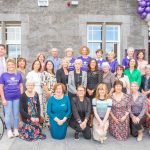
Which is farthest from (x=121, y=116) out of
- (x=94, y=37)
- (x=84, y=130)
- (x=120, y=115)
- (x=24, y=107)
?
(x=94, y=37)

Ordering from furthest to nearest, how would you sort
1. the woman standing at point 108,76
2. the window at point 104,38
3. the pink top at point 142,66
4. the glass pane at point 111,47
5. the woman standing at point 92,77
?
1. the glass pane at point 111,47
2. the window at point 104,38
3. the pink top at point 142,66
4. the woman standing at point 108,76
5. the woman standing at point 92,77

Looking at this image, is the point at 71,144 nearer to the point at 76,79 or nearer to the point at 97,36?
the point at 76,79

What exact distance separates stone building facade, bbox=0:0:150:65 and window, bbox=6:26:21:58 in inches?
1.3

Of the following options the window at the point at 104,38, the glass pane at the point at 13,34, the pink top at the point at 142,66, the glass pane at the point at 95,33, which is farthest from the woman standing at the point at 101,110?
the glass pane at the point at 13,34

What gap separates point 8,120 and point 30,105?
22.8 inches

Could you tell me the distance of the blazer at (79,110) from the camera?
7.54m

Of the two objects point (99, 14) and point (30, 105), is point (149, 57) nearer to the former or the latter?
point (99, 14)

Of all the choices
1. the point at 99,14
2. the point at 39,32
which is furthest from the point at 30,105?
the point at 99,14

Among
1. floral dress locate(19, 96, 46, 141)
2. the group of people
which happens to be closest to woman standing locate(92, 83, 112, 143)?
the group of people

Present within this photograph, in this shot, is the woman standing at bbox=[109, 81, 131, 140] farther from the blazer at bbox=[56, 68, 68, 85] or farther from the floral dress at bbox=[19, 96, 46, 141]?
the floral dress at bbox=[19, 96, 46, 141]

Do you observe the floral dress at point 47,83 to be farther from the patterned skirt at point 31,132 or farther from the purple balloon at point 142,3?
the purple balloon at point 142,3

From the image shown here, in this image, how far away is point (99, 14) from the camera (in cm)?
1173

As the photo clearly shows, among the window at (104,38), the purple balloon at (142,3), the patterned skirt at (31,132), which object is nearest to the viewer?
the patterned skirt at (31,132)

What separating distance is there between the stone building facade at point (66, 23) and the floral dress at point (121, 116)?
431 centimetres
